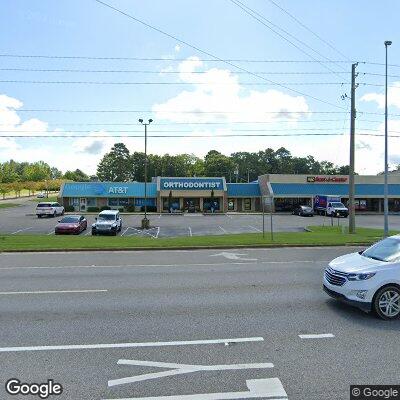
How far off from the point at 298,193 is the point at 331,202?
753 centimetres

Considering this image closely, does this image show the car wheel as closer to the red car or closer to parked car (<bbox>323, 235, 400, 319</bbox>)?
parked car (<bbox>323, 235, 400, 319</bbox>)

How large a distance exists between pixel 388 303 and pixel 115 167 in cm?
11010

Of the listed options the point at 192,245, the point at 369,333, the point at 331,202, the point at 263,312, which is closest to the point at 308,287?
the point at 263,312

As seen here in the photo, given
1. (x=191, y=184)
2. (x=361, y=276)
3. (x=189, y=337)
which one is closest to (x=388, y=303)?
(x=361, y=276)

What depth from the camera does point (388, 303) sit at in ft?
23.3

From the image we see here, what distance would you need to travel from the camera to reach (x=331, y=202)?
1953 inches

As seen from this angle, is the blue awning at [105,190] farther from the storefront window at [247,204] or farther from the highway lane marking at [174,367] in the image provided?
the highway lane marking at [174,367]

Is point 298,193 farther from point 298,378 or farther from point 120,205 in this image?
point 298,378

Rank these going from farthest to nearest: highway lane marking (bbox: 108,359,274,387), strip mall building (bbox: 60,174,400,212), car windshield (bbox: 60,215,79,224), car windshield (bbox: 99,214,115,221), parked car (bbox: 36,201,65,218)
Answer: strip mall building (bbox: 60,174,400,212), parked car (bbox: 36,201,65,218), car windshield (bbox: 60,215,79,224), car windshield (bbox: 99,214,115,221), highway lane marking (bbox: 108,359,274,387)

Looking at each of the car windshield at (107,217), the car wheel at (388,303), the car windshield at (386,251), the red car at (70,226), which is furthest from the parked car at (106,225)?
the car wheel at (388,303)

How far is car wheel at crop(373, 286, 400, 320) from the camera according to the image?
278 inches

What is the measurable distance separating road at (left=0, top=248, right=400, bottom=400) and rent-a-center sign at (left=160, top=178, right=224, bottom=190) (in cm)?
4538

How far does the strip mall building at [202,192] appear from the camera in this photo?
56469 mm

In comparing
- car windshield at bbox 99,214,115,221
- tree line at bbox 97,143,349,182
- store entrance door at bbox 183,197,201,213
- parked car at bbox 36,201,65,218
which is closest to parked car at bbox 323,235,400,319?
car windshield at bbox 99,214,115,221
